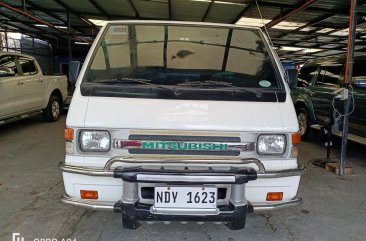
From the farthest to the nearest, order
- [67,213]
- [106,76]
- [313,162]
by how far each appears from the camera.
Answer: [313,162] < [67,213] < [106,76]

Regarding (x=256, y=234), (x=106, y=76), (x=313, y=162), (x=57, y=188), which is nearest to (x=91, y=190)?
(x=106, y=76)

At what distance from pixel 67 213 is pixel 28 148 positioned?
3.19 metres

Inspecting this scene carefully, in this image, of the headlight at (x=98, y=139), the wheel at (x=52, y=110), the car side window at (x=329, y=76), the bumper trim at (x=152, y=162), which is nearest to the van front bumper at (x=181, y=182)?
the bumper trim at (x=152, y=162)

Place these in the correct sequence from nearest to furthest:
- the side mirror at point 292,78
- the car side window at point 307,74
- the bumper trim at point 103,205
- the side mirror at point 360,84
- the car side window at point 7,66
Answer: the bumper trim at point 103,205 → the side mirror at point 292,78 → the side mirror at point 360,84 → the car side window at point 7,66 → the car side window at point 307,74

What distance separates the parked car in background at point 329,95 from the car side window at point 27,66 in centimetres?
609

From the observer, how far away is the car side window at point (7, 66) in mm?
6625

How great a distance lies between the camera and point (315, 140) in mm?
7426

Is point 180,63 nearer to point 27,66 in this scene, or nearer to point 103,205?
point 103,205

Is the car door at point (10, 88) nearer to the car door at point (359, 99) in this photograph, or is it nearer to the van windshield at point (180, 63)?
the van windshield at point (180, 63)

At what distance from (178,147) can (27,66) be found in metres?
6.72

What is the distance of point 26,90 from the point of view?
754 cm

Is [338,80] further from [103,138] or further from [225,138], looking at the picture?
[103,138]

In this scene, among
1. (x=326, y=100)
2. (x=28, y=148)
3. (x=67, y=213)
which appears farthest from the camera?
(x=326, y=100)

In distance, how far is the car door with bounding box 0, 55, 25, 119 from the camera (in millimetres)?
6637
